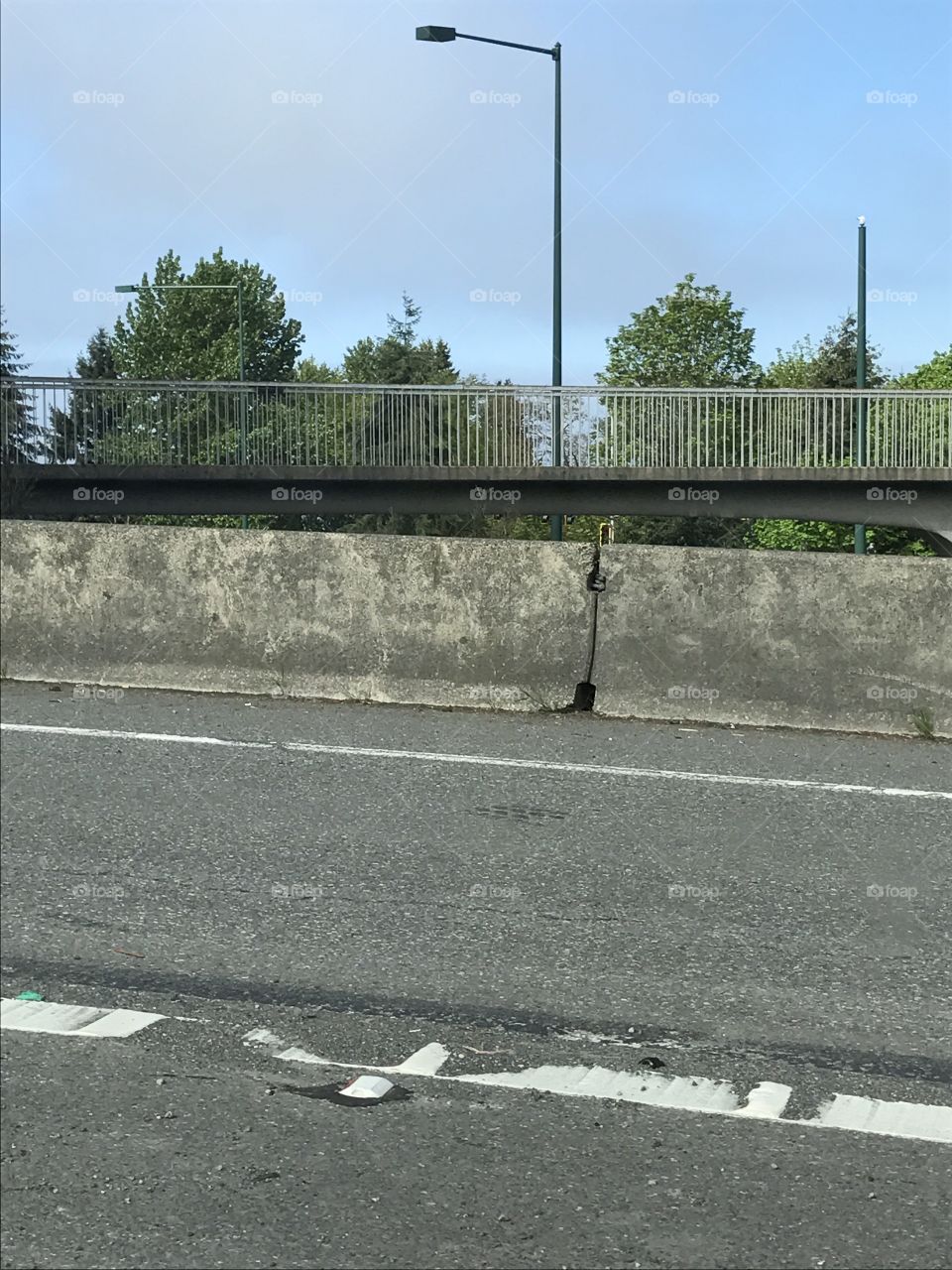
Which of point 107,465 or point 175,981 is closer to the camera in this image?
point 175,981

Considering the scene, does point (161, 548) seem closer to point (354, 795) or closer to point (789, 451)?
point (354, 795)

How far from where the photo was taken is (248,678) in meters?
9.10

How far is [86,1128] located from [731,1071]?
1.55 metres

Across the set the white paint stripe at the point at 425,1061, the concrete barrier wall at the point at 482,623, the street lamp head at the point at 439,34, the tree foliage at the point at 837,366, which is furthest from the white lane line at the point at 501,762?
the tree foliage at the point at 837,366

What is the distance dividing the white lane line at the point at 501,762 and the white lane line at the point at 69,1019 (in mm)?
3187

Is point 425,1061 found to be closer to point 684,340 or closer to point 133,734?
point 133,734

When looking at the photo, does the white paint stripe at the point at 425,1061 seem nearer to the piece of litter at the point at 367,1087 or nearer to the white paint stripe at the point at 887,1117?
the piece of litter at the point at 367,1087

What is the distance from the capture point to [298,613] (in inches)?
357

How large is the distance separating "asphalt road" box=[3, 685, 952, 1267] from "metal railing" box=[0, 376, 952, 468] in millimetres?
24667

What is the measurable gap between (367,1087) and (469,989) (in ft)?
2.44

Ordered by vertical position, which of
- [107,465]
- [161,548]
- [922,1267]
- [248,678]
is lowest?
[922,1267]

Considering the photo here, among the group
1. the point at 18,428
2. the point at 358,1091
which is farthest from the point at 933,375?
the point at 358,1091

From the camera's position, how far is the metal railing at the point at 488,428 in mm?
31328

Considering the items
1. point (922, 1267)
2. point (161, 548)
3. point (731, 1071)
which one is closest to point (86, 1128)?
point (731, 1071)
